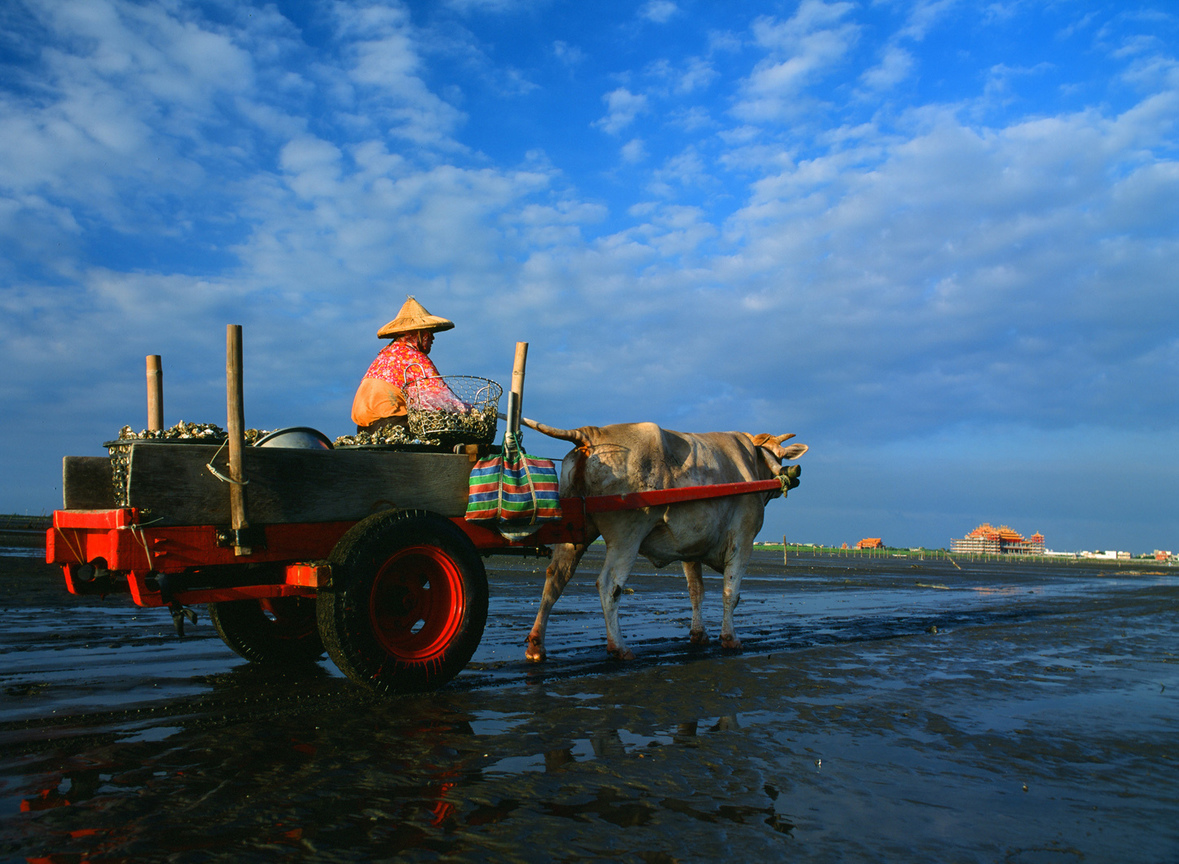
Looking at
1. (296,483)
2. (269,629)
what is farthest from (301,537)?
(269,629)

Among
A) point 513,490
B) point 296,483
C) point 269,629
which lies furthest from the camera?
point 269,629

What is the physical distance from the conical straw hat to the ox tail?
111 cm

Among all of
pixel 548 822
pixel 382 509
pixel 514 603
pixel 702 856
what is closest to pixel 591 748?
pixel 548 822

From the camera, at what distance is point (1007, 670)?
6.55 metres

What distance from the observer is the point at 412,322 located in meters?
6.34

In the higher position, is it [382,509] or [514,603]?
[382,509]

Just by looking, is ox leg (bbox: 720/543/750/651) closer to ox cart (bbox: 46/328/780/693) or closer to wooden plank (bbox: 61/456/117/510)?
ox cart (bbox: 46/328/780/693)

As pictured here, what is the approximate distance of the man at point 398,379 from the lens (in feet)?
19.1

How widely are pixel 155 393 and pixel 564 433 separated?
10.9 ft

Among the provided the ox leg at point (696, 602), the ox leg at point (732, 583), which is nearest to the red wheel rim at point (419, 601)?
the ox leg at point (732, 583)

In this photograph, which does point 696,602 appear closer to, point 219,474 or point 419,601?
point 419,601

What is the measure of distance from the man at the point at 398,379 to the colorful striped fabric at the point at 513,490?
1.75 ft

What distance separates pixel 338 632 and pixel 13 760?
1.59m

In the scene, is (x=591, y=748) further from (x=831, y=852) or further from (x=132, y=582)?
(x=132, y=582)
